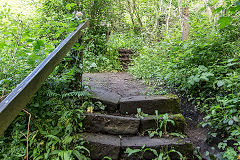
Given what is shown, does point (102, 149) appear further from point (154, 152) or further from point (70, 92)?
point (70, 92)

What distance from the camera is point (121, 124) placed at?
2.36 metres

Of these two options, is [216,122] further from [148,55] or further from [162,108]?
[148,55]

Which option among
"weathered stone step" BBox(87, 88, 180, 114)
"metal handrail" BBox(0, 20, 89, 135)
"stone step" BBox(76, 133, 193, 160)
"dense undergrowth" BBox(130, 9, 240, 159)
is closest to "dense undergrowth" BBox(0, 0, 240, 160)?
"dense undergrowth" BBox(130, 9, 240, 159)

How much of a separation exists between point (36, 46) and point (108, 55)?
4.46 meters

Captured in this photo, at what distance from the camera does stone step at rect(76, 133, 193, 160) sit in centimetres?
207

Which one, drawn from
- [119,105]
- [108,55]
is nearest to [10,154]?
[119,105]

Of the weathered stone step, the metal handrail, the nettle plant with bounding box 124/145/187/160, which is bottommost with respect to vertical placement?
the nettle plant with bounding box 124/145/187/160

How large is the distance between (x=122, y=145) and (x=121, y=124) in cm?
31

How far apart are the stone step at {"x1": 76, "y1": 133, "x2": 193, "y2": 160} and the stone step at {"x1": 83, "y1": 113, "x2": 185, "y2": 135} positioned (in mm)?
132

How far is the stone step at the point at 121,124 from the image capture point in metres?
2.34

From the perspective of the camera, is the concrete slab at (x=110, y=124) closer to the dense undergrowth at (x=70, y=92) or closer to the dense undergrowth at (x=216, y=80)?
the dense undergrowth at (x=70, y=92)

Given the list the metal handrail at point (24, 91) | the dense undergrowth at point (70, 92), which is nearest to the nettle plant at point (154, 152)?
the dense undergrowth at point (70, 92)

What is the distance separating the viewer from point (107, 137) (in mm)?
2262

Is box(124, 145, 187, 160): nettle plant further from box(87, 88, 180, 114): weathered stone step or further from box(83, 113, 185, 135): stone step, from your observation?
box(87, 88, 180, 114): weathered stone step
